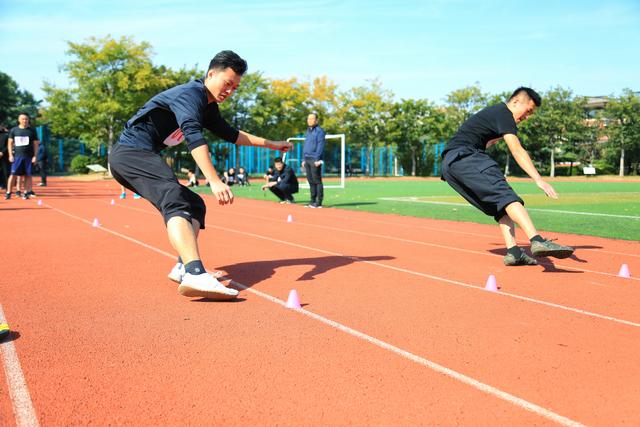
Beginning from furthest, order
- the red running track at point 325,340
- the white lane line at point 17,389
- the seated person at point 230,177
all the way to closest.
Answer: the seated person at point 230,177
the red running track at point 325,340
the white lane line at point 17,389

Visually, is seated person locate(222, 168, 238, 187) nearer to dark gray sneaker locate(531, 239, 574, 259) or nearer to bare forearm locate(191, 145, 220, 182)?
dark gray sneaker locate(531, 239, 574, 259)

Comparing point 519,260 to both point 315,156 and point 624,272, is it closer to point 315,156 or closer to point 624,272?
Result: point 624,272

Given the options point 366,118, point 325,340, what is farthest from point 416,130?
point 325,340

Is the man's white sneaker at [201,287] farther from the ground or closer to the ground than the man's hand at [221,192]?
closer to the ground

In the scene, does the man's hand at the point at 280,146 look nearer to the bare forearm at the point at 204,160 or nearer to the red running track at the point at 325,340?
the bare forearm at the point at 204,160

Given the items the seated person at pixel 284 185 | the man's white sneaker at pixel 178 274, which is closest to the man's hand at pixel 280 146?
the man's white sneaker at pixel 178 274

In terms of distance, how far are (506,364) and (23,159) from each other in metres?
16.0

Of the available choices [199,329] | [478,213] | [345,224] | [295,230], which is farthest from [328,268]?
[478,213]

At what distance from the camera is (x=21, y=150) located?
1644 centimetres

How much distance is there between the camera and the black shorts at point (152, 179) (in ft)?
16.3

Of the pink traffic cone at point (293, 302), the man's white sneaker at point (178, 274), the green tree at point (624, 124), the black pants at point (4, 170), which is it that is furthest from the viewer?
the green tree at point (624, 124)

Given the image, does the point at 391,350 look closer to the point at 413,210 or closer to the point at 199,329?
the point at 199,329

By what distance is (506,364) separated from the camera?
3371 mm

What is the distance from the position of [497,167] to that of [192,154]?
345cm
